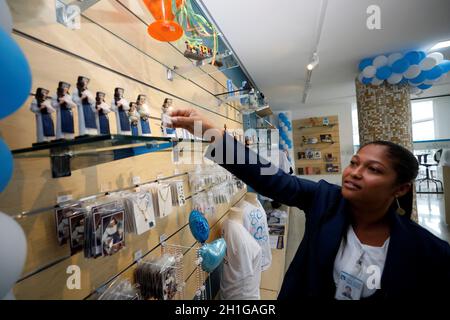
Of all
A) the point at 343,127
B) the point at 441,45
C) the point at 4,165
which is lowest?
the point at 4,165

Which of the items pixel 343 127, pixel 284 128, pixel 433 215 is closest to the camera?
pixel 433 215

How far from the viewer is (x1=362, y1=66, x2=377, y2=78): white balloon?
3.10 m

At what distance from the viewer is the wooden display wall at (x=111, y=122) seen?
633mm

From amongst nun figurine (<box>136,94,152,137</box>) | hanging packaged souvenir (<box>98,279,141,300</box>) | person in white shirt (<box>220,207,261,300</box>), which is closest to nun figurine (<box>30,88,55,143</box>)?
nun figurine (<box>136,94,152,137</box>)

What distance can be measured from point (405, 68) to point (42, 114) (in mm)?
4002

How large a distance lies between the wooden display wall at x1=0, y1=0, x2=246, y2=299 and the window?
359 inches

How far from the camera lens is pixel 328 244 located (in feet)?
3.05

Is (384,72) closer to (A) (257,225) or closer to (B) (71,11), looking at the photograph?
(A) (257,225)

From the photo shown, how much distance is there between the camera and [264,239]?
224 centimetres

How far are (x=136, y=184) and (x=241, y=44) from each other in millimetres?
2226

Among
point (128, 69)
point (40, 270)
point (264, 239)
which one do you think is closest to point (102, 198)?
point (40, 270)

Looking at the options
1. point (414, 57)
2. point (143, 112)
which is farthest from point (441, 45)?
point (143, 112)

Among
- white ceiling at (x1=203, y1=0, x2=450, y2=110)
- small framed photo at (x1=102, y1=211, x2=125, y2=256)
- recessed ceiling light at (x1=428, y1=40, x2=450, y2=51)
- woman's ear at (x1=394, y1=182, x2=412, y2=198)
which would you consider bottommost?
small framed photo at (x1=102, y1=211, x2=125, y2=256)

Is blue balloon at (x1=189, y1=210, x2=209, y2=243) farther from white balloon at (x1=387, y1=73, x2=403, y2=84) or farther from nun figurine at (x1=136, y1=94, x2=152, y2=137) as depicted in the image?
white balloon at (x1=387, y1=73, x2=403, y2=84)
